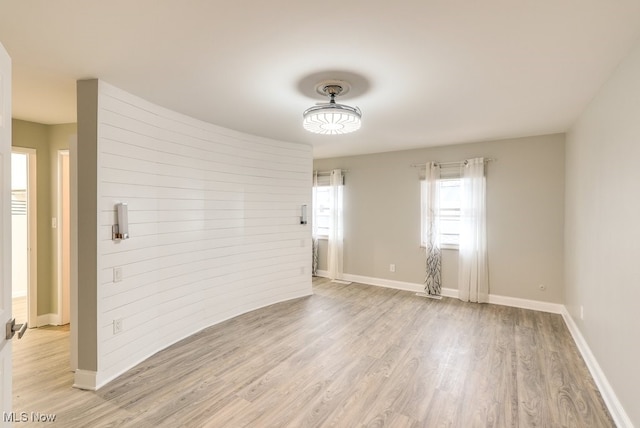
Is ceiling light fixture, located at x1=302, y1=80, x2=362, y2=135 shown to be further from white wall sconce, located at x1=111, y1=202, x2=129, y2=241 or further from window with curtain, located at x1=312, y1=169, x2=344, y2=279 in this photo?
window with curtain, located at x1=312, y1=169, x2=344, y2=279

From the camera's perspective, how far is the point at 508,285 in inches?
192

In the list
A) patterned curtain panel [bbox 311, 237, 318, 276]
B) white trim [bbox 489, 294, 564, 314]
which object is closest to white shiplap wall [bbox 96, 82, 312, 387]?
patterned curtain panel [bbox 311, 237, 318, 276]

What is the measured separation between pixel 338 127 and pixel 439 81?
3.05 ft

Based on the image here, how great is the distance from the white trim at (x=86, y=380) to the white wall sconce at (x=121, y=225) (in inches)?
44.4

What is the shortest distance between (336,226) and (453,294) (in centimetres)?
254

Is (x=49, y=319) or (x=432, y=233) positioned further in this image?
(x=432, y=233)

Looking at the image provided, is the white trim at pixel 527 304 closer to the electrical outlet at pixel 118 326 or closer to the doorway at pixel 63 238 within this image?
the electrical outlet at pixel 118 326

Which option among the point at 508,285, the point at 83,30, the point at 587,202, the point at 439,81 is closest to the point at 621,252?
the point at 587,202

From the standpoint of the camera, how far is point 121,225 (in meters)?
2.77

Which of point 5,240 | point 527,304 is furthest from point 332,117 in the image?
point 527,304

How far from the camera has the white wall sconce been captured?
2.76 metres

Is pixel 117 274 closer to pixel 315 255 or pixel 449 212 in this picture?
pixel 315 255

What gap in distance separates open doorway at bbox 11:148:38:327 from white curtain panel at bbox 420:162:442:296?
5.40 meters

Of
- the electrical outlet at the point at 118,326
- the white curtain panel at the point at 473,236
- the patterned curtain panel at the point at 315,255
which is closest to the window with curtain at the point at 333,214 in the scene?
the patterned curtain panel at the point at 315,255
